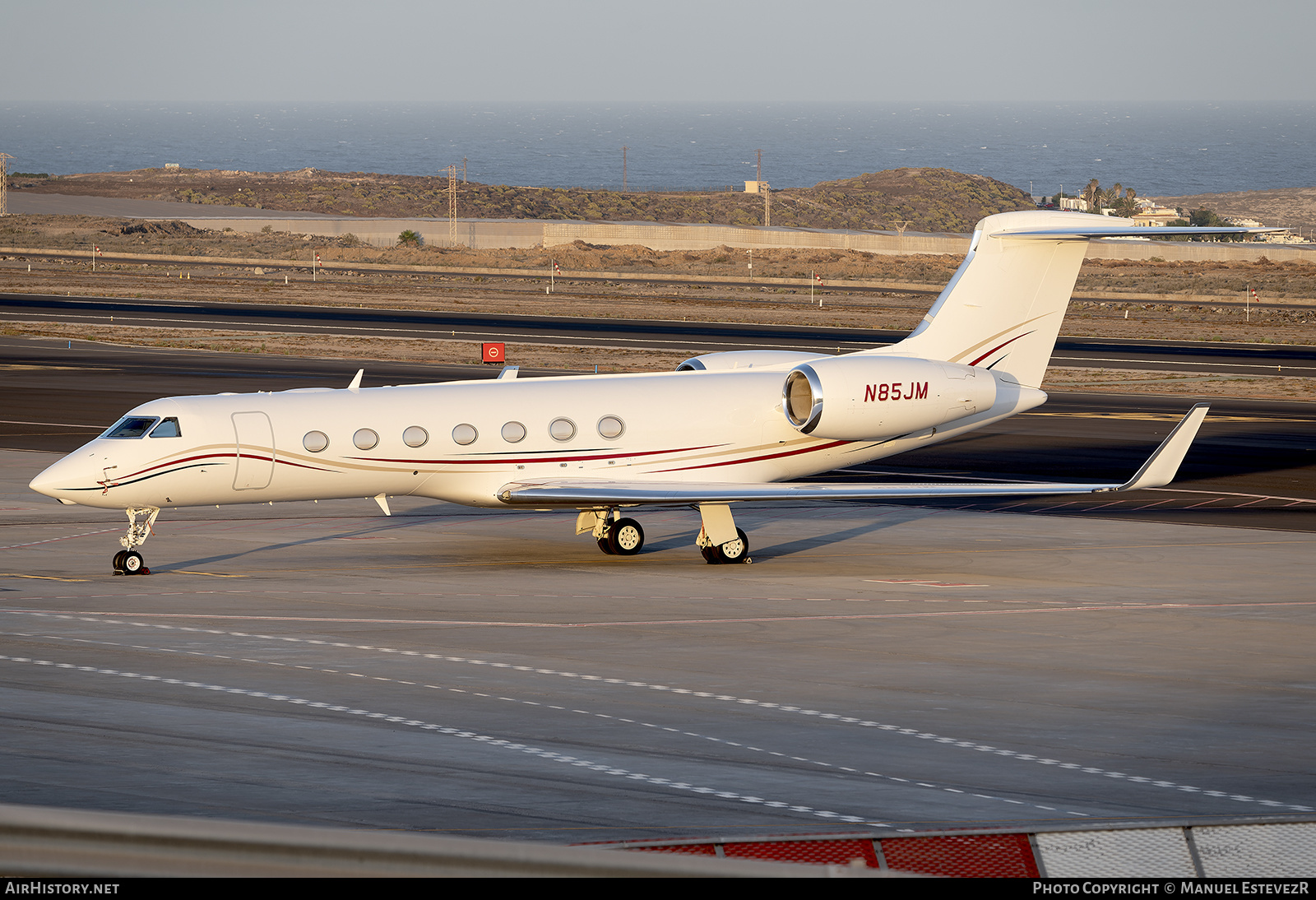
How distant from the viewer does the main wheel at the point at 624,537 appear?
81.4 feet

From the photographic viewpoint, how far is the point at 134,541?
2292 cm

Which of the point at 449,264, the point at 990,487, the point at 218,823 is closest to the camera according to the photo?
the point at 218,823

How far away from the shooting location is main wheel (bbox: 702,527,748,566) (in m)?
24.3

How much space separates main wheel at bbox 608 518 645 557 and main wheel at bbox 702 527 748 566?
1259mm

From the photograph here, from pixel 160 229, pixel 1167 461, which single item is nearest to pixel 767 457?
pixel 1167 461

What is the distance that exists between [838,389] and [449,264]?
83900 mm

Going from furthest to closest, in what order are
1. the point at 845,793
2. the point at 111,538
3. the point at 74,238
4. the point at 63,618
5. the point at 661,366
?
the point at 74,238, the point at 661,366, the point at 111,538, the point at 63,618, the point at 845,793

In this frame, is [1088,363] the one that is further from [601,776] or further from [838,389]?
[601,776]

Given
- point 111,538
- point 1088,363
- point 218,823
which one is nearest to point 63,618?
point 111,538

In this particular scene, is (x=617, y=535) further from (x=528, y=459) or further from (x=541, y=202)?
(x=541, y=202)

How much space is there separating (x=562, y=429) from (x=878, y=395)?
523cm

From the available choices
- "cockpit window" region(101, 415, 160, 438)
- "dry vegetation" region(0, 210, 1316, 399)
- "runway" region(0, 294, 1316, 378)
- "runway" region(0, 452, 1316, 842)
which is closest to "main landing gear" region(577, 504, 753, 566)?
"runway" region(0, 452, 1316, 842)

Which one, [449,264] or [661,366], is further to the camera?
[449,264]

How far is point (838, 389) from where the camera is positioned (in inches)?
953
